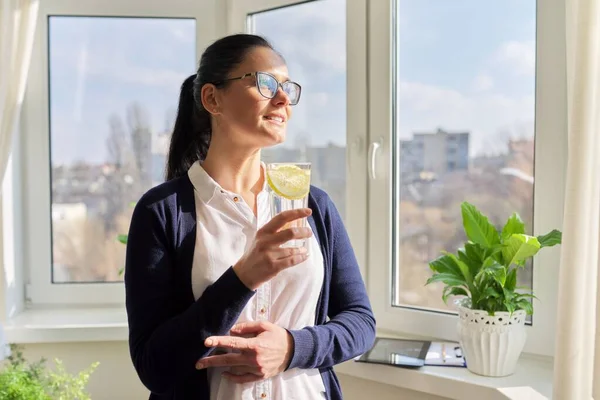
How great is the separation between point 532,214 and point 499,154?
21cm

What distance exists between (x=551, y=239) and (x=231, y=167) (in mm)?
912

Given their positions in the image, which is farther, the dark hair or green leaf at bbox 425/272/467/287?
green leaf at bbox 425/272/467/287

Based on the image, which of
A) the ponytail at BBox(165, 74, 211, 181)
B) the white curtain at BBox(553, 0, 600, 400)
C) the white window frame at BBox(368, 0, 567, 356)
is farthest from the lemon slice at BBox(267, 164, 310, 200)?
the white window frame at BBox(368, 0, 567, 356)

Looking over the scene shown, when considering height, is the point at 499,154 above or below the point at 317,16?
below

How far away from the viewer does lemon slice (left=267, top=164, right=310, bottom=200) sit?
1.17 m

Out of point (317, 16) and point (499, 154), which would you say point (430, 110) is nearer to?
point (499, 154)

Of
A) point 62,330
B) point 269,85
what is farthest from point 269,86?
point 62,330

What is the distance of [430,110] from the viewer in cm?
216

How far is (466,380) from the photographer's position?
5.82ft

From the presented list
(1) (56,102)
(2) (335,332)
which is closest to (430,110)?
(2) (335,332)

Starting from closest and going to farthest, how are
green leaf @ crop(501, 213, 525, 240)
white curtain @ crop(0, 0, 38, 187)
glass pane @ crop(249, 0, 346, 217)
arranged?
green leaf @ crop(501, 213, 525, 240)
white curtain @ crop(0, 0, 38, 187)
glass pane @ crop(249, 0, 346, 217)

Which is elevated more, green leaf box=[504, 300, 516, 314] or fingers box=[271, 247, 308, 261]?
fingers box=[271, 247, 308, 261]

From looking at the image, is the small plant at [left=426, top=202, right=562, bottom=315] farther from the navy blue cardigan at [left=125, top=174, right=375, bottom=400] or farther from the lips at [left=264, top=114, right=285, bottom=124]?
the lips at [left=264, top=114, right=285, bottom=124]

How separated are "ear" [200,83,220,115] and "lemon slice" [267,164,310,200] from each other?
0.87 feet
